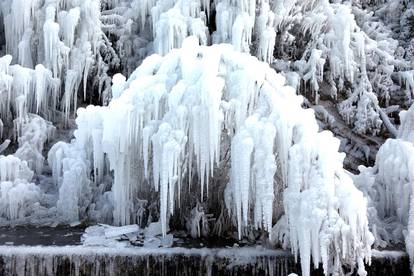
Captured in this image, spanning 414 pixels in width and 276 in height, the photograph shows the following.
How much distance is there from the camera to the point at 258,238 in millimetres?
6590

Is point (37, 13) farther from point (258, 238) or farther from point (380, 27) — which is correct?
point (380, 27)

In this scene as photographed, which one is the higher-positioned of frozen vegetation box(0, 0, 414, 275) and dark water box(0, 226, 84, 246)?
frozen vegetation box(0, 0, 414, 275)

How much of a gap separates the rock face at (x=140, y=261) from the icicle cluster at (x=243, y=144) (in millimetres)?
377

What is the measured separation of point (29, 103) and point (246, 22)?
139 inches

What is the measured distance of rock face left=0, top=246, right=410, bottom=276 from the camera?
5.99 metres

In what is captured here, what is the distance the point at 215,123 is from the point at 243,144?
1.18 feet

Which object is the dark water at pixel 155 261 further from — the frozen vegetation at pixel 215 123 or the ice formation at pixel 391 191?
the ice formation at pixel 391 191

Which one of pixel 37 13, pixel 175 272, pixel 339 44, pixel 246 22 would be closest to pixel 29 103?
pixel 37 13

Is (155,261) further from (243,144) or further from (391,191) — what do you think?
(391,191)

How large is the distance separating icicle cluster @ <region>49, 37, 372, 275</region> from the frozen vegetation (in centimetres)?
1

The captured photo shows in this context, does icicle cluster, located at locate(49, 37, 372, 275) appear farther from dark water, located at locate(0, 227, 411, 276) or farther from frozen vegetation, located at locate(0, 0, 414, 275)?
dark water, located at locate(0, 227, 411, 276)

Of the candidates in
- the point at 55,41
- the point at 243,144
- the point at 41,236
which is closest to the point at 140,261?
the point at 41,236

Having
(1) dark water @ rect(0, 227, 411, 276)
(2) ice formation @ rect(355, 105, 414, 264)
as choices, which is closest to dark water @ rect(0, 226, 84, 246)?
(1) dark water @ rect(0, 227, 411, 276)

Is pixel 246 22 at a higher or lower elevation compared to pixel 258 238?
higher
